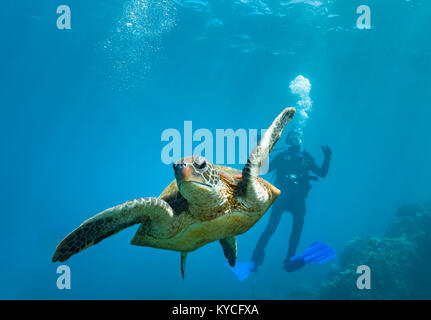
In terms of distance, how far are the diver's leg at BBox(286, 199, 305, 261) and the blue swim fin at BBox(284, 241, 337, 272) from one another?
19.0 inches

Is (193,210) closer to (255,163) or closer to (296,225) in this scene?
(255,163)

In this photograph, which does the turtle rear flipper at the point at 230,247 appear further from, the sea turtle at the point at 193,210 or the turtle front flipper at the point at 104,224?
the turtle front flipper at the point at 104,224

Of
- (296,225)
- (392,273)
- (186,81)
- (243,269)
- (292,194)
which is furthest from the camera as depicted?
(186,81)

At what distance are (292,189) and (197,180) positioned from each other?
6550 mm

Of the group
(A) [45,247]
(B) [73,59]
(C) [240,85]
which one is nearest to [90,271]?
(A) [45,247]

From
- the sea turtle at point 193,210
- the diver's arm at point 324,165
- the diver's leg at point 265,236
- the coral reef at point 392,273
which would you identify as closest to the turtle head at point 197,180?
the sea turtle at point 193,210

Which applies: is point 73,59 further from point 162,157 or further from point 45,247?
point 162,157

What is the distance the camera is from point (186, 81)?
23000 millimetres

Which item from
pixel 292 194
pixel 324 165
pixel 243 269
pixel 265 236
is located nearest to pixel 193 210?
pixel 324 165

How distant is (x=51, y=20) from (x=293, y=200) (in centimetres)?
1877

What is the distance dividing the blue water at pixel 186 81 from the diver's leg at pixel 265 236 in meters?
1.41

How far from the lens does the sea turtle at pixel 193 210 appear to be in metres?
2.21

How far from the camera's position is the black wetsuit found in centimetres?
793
